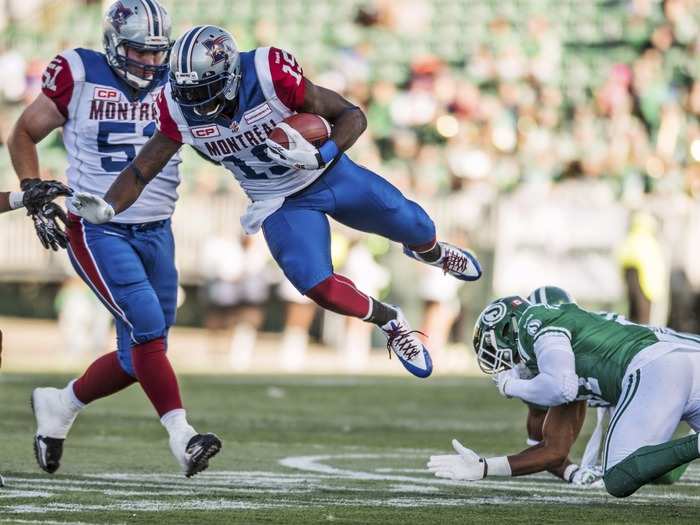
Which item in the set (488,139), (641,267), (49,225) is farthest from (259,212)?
(488,139)

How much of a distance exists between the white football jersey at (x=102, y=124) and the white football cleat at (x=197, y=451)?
1235 mm

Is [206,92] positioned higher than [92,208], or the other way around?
[206,92]

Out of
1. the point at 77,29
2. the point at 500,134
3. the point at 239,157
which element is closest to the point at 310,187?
the point at 239,157

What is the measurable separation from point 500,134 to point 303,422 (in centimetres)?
881

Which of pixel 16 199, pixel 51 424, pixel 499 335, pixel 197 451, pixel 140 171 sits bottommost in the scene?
pixel 51 424

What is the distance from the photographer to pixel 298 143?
6383 mm

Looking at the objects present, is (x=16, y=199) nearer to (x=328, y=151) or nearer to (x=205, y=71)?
(x=205, y=71)

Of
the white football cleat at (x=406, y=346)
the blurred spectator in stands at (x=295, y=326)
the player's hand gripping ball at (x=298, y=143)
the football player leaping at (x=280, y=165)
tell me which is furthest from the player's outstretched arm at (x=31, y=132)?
the blurred spectator in stands at (x=295, y=326)

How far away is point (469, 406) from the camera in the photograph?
1161cm

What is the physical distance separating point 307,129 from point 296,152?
199 mm

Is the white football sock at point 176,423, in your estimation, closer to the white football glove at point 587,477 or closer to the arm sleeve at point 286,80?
the arm sleeve at point 286,80

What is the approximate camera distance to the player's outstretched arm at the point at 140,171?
258 inches

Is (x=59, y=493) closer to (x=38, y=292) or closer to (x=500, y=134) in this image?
(x=500, y=134)

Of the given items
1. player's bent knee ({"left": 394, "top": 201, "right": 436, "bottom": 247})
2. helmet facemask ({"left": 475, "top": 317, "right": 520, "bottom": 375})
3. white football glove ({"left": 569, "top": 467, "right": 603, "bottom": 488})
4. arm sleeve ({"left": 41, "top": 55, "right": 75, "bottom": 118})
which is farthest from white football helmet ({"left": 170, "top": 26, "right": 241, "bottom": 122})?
white football glove ({"left": 569, "top": 467, "right": 603, "bottom": 488})
